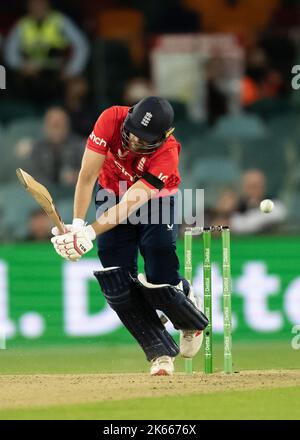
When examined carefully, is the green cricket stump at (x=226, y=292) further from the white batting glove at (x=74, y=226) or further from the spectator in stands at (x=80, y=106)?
the spectator in stands at (x=80, y=106)

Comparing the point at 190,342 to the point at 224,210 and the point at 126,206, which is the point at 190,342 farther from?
the point at 224,210

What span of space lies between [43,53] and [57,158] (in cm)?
178

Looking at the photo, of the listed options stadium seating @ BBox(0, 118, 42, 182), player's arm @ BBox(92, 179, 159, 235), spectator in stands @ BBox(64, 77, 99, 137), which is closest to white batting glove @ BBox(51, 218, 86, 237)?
player's arm @ BBox(92, 179, 159, 235)

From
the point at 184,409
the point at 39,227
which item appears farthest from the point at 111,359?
the point at 184,409

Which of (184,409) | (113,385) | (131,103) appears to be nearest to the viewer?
(184,409)

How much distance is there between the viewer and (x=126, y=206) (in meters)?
8.51

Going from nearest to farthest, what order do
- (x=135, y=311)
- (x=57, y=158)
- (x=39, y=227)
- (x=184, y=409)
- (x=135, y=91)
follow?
(x=184, y=409), (x=135, y=311), (x=39, y=227), (x=57, y=158), (x=135, y=91)

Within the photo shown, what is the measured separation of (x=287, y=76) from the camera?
15898 millimetres

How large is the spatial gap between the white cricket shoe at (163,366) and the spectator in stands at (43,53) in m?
6.63

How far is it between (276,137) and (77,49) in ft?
8.32

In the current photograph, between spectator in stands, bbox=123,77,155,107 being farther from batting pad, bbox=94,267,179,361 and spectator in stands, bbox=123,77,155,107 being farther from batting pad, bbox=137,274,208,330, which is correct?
batting pad, bbox=137,274,208,330

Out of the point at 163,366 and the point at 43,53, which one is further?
the point at 43,53
